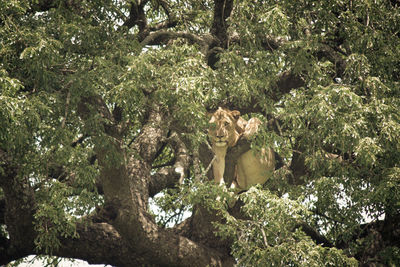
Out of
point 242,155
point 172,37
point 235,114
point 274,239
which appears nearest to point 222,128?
point 235,114

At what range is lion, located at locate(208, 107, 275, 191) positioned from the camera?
822 centimetres

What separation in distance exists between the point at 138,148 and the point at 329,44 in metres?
3.09

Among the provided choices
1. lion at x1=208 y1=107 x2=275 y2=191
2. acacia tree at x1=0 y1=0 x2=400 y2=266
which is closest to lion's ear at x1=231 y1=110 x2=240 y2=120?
lion at x1=208 y1=107 x2=275 y2=191

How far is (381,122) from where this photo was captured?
7.38 m

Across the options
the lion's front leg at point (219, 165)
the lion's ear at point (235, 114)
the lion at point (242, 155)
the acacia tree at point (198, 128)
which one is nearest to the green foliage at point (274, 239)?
the acacia tree at point (198, 128)

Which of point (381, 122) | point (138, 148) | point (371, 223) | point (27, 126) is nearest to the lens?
point (27, 126)

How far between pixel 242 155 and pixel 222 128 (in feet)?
2.10

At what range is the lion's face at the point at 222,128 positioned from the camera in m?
8.18

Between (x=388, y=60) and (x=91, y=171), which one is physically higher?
(x=388, y=60)

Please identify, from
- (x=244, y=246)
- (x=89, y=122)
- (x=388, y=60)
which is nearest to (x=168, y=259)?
(x=244, y=246)

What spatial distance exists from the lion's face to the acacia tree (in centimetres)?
28

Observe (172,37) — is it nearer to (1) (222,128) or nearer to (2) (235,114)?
(2) (235,114)

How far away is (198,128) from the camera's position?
24.6 ft

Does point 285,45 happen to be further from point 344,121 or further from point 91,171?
point 91,171
